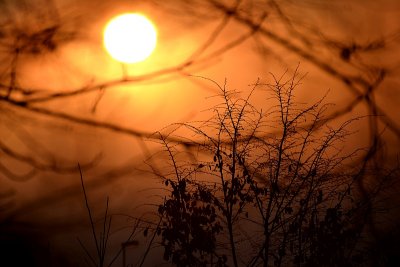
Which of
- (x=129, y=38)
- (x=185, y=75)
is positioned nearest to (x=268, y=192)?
(x=185, y=75)

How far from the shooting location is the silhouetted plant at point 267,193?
4113 millimetres

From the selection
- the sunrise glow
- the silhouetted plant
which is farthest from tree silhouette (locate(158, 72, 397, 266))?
the sunrise glow

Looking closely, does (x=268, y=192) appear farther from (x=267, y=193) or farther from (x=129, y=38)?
(x=129, y=38)

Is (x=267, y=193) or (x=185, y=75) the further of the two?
(x=185, y=75)

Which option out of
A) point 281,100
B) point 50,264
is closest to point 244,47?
point 281,100

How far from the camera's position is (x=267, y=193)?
14.3ft

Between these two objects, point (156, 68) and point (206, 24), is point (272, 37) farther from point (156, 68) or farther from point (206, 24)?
point (156, 68)

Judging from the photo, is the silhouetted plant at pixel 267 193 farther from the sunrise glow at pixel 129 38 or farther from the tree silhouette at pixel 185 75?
the sunrise glow at pixel 129 38

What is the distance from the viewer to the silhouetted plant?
4.11m

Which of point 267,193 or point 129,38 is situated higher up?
point 129,38

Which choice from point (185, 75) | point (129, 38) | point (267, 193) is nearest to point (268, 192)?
point (267, 193)

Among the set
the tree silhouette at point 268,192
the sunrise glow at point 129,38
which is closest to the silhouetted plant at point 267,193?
the tree silhouette at point 268,192

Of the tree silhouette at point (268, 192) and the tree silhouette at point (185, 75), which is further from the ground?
the tree silhouette at point (185, 75)

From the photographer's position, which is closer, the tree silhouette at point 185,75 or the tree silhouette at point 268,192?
the tree silhouette at point 268,192
